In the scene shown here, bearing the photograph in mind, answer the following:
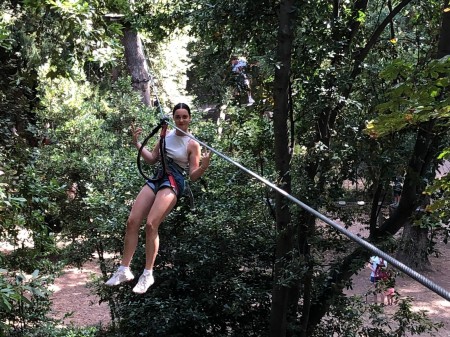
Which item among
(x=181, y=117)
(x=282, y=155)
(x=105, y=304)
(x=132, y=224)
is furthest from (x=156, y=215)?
(x=105, y=304)

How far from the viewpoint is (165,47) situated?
16.5 metres

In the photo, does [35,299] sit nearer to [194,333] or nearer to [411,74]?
[194,333]

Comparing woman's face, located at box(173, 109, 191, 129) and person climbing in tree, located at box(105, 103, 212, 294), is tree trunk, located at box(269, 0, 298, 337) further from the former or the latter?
person climbing in tree, located at box(105, 103, 212, 294)

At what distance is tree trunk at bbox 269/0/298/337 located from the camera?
4.19 m

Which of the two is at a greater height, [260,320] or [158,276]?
[158,276]

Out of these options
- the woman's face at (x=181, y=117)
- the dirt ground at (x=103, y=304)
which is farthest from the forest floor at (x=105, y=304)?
the woman's face at (x=181, y=117)

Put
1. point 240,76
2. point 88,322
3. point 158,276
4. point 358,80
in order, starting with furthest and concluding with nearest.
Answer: point 88,322, point 158,276, point 358,80, point 240,76

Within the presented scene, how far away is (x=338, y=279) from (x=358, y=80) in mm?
2380

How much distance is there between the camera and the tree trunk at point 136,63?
11031 mm

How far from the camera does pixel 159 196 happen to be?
12.1 feet

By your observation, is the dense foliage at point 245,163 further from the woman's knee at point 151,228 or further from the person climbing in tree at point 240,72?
the woman's knee at point 151,228

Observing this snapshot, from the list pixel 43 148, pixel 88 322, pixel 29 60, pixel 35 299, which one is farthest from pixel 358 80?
pixel 88 322

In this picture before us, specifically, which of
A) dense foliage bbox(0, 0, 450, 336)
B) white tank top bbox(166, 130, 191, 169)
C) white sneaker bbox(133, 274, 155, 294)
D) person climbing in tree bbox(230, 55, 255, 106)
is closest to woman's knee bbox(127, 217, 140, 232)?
white sneaker bbox(133, 274, 155, 294)

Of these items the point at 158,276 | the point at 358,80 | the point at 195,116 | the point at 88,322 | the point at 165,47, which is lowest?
the point at 88,322
